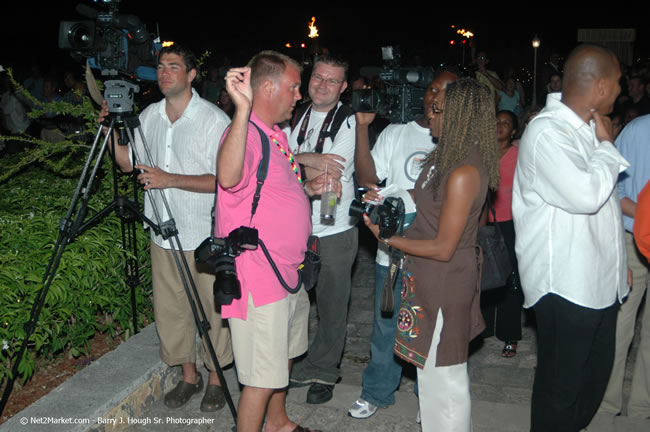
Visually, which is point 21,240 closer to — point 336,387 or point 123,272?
point 123,272

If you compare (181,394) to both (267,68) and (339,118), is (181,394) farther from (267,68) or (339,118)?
(267,68)

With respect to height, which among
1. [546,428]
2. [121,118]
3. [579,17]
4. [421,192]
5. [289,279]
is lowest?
[546,428]

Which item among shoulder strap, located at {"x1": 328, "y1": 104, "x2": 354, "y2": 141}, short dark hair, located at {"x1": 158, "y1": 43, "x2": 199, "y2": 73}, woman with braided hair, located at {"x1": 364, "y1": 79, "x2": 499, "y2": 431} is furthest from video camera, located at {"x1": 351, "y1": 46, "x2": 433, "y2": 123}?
short dark hair, located at {"x1": 158, "y1": 43, "x2": 199, "y2": 73}

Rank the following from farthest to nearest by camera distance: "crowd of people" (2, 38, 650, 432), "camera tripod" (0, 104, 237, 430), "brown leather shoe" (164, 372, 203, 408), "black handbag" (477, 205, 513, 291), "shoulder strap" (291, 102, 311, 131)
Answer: "shoulder strap" (291, 102, 311, 131) < "brown leather shoe" (164, 372, 203, 408) < "camera tripod" (0, 104, 237, 430) < "black handbag" (477, 205, 513, 291) < "crowd of people" (2, 38, 650, 432)

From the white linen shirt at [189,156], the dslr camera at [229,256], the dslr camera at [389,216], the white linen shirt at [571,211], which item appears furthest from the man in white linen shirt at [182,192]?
the white linen shirt at [571,211]

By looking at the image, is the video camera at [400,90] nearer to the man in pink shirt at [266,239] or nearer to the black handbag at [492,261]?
the man in pink shirt at [266,239]

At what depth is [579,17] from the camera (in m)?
39.1

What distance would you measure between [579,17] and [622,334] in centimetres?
4050

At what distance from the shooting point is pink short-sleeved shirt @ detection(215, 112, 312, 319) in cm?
284

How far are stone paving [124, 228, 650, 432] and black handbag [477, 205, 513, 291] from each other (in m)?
1.05

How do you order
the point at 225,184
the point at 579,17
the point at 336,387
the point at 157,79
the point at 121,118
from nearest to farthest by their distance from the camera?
1. the point at 225,184
2. the point at 121,118
3. the point at 157,79
4. the point at 336,387
5. the point at 579,17

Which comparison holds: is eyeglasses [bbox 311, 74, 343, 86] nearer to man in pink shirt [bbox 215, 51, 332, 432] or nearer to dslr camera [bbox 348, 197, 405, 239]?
man in pink shirt [bbox 215, 51, 332, 432]

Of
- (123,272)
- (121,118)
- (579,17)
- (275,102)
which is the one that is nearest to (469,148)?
(275,102)

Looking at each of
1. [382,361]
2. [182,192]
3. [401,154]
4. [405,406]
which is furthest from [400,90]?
[405,406]
